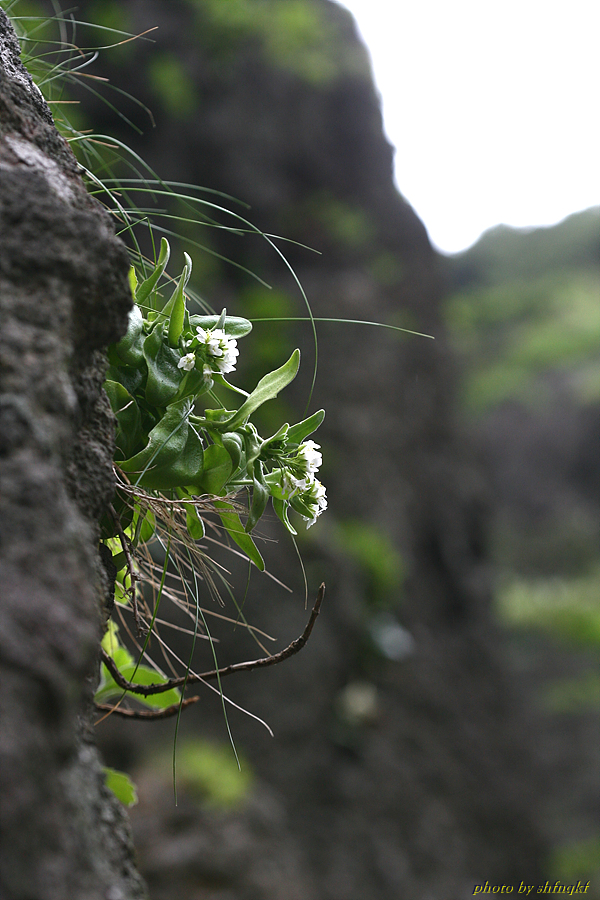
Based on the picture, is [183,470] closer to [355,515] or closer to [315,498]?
[315,498]

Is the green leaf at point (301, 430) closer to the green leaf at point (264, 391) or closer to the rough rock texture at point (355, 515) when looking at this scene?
the green leaf at point (264, 391)

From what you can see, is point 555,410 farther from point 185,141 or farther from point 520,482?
point 185,141

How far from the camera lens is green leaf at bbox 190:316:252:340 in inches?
23.1

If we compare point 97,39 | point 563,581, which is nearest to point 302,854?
point 97,39

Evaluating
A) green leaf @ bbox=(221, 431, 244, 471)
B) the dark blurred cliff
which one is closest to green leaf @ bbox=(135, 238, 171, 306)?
green leaf @ bbox=(221, 431, 244, 471)

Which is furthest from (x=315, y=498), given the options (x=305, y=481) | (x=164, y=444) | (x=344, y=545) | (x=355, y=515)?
(x=355, y=515)

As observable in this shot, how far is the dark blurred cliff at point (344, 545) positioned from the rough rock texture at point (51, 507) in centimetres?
210

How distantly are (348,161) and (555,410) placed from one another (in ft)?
13.6

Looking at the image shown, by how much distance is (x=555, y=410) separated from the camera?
818cm

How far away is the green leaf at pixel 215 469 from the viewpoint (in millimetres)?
586

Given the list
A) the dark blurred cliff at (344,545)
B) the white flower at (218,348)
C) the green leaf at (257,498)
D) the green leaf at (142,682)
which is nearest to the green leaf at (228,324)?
the white flower at (218,348)

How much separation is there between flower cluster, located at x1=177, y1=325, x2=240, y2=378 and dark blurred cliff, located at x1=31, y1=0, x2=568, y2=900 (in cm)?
211

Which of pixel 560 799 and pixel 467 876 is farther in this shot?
pixel 560 799

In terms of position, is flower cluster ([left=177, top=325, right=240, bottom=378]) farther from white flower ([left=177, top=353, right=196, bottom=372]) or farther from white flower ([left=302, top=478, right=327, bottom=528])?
white flower ([left=302, top=478, right=327, bottom=528])
